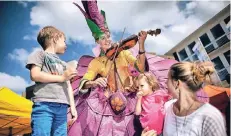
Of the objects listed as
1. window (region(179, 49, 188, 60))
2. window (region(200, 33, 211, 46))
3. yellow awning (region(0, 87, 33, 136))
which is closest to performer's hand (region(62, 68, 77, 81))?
yellow awning (region(0, 87, 33, 136))

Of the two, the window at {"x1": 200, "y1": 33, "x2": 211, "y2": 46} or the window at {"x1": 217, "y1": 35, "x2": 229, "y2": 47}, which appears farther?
the window at {"x1": 200, "y1": 33, "x2": 211, "y2": 46}

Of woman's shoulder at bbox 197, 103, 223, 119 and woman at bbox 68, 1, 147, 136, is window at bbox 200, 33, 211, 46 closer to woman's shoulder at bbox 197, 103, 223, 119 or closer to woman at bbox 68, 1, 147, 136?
woman at bbox 68, 1, 147, 136

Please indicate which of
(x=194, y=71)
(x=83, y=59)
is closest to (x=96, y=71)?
(x=83, y=59)

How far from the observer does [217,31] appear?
38.9 feet

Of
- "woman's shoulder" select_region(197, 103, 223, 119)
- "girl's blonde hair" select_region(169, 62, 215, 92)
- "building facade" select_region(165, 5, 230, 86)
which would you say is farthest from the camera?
"building facade" select_region(165, 5, 230, 86)

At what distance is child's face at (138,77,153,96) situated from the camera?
2.33 m

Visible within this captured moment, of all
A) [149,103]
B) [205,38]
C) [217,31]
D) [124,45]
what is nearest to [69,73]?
[149,103]

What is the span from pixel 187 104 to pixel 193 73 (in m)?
0.16

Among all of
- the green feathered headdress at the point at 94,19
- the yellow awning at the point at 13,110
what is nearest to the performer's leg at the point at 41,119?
the green feathered headdress at the point at 94,19

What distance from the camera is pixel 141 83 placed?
7.86 feet

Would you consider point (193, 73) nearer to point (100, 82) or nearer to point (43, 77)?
point (43, 77)

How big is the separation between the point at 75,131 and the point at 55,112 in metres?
0.93

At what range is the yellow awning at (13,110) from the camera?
348 cm

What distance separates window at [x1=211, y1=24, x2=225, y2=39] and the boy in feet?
35.9
